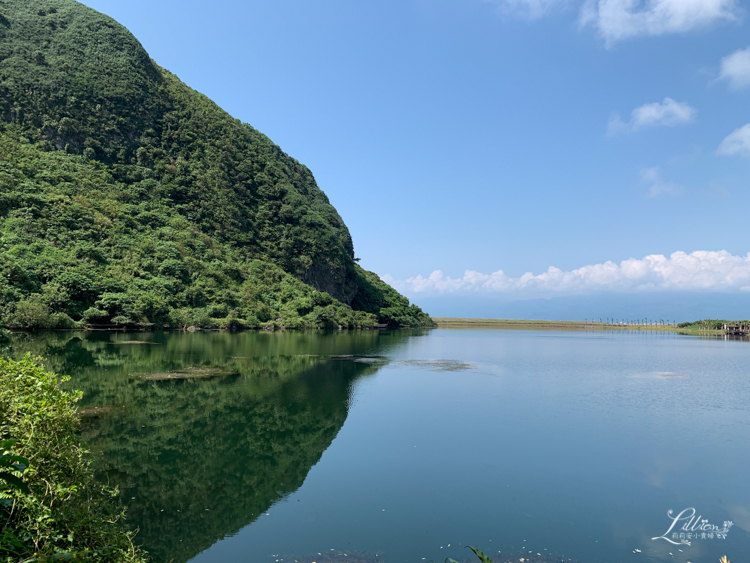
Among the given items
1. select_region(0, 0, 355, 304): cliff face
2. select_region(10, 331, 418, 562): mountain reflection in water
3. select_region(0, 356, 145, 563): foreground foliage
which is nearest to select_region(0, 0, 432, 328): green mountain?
select_region(0, 0, 355, 304): cliff face

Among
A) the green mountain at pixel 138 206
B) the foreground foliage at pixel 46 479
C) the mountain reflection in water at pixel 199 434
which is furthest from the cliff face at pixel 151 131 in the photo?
the foreground foliage at pixel 46 479

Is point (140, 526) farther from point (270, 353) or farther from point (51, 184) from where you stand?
point (51, 184)

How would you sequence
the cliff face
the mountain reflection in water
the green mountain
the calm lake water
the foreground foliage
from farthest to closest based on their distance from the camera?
the cliff face
the green mountain
the mountain reflection in water
the calm lake water
the foreground foliage

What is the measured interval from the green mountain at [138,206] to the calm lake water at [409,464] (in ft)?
132

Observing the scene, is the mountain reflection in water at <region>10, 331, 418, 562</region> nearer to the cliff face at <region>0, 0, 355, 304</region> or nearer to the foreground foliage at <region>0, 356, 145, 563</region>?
the foreground foliage at <region>0, 356, 145, 563</region>

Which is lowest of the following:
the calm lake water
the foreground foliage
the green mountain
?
the calm lake water

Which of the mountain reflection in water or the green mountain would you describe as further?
the green mountain

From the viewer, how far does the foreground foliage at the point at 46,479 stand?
556cm

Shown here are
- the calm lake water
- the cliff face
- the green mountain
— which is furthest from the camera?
the cliff face

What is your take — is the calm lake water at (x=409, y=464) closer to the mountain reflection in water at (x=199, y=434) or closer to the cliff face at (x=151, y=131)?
the mountain reflection in water at (x=199, y=434)

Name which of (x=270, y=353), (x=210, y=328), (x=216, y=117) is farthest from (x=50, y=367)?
(x=216, y=117)

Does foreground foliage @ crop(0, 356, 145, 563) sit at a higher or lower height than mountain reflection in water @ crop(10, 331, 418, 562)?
higher

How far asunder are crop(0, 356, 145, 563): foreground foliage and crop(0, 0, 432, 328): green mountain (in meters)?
51.8

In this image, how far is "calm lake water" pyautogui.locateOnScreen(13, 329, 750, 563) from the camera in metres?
9.48
